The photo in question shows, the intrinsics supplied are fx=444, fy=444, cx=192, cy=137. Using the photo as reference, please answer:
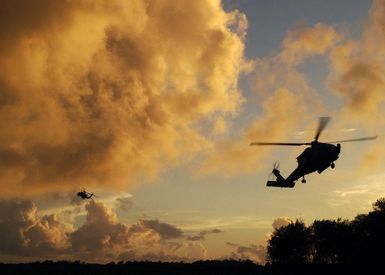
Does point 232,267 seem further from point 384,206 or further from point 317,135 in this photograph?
point 317,135

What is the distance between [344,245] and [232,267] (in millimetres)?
26188

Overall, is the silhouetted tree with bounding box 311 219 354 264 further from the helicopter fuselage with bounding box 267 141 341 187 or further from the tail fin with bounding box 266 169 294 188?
the helicopter fuselage with bounding box 267 141 341 187

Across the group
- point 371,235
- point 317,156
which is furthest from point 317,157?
point 371,235

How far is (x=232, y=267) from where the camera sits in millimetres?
83250

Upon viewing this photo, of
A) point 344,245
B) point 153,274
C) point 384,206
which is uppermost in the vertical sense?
point 384,206

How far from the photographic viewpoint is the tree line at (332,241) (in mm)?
84500

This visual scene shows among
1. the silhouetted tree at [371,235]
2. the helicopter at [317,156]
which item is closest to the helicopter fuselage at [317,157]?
the helicopter at [317,156]

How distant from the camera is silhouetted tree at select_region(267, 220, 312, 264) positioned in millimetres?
99375

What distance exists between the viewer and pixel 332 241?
96.1m

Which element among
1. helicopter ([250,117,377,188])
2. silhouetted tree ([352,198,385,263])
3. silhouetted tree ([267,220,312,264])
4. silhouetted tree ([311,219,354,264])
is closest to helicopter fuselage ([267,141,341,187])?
helicopter ([250,117,377,188])

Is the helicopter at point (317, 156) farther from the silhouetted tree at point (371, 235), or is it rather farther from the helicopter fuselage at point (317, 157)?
the silhouetted tree at point (371, 235)

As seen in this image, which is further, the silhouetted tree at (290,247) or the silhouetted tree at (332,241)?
the silhouetted tree at (290,247)

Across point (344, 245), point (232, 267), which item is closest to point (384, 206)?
point (344, 245)

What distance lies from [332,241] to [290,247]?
374 inches
